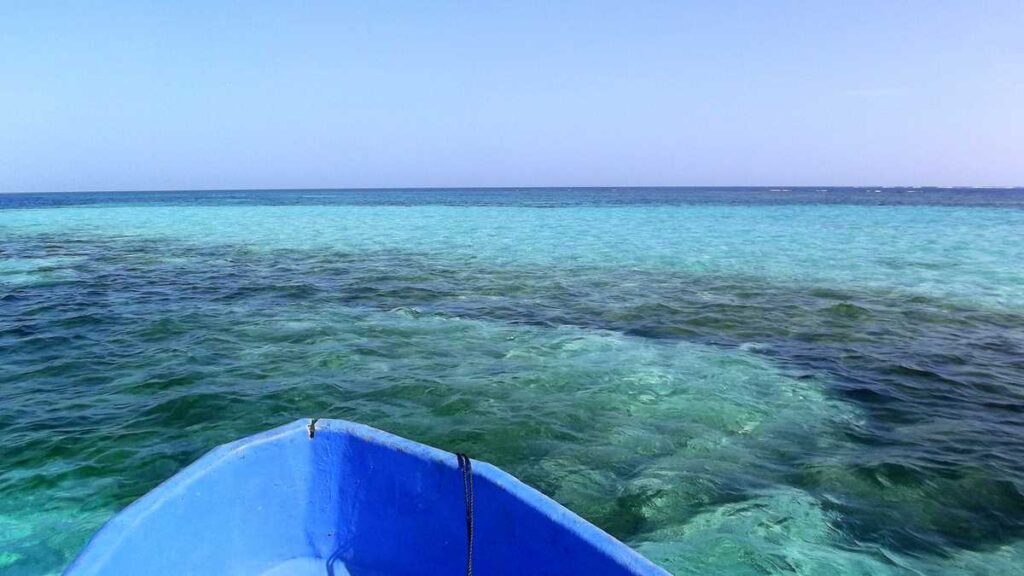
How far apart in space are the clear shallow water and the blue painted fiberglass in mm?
1731

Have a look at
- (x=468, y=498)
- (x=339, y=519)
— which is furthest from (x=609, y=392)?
(x=468, y=498)

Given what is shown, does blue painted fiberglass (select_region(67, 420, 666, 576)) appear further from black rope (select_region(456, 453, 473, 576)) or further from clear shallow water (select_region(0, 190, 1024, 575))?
clear shallow water (select_region(0, 190, 1024, 575))

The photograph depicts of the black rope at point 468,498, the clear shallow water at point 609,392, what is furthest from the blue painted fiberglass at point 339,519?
the clear shallow water at point 609,392

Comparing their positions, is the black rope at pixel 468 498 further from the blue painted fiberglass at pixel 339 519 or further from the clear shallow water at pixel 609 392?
the clear shallow water at pixel 609 392

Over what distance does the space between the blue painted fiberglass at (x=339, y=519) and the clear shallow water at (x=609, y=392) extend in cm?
173

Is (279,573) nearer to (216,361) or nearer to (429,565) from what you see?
(429,565)

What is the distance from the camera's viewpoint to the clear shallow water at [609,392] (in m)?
4.78

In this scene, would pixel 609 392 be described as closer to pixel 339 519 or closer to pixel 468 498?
pixel 339 519

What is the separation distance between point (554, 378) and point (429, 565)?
445 cm

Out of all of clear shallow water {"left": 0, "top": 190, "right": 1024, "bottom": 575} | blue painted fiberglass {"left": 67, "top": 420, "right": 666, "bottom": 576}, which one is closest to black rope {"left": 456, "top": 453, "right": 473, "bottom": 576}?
blue painted fiberglass {"left": 67, "top": 420, "right": 666, "bottom": 576}

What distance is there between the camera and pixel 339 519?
369 centimetres

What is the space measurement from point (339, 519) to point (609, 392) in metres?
4.20

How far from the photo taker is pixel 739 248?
74.3 feet

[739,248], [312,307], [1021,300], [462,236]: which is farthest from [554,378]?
→ [462,236]
